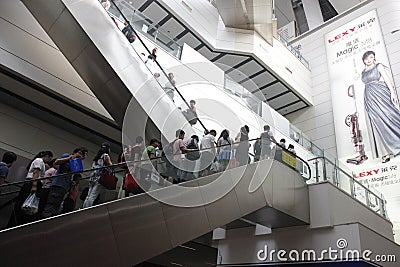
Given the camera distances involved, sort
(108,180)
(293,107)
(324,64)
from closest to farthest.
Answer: (108,180)
(324,64)
(293,107)

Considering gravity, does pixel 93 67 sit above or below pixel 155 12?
below

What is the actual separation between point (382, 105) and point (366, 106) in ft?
2.30

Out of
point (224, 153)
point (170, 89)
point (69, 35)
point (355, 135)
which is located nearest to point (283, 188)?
point (224, 153)

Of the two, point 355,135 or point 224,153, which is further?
point 355,135

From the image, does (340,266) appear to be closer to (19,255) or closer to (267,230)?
(267,230)

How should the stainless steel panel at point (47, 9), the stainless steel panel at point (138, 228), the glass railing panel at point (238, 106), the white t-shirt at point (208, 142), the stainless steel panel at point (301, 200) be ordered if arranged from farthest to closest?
the glass railing panel at point (238, 106), the stainless steel panel at point (301, 200), the stainless steel panel at point (47, 9), the white t-shirt at point (208, 142), the stainless steel panel at point (138, 228)

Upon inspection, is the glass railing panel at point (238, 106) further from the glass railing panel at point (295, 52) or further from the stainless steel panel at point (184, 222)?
the glass railing panel at point (295, 52)

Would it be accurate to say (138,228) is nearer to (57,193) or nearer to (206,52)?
(57,193)

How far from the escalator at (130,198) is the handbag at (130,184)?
0.12 m

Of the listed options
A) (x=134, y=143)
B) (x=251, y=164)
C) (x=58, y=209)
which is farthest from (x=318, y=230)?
(x=58, y=209)

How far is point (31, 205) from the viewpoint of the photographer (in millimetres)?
3439

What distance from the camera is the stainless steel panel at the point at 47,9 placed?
6496 millimetres

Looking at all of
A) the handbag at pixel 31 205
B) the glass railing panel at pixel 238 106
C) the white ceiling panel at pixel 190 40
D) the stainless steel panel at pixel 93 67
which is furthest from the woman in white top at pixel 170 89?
the white ceiling panel at pixel 190 40

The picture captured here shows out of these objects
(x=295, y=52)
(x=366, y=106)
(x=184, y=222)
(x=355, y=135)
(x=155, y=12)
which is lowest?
(x=184, y=222)
